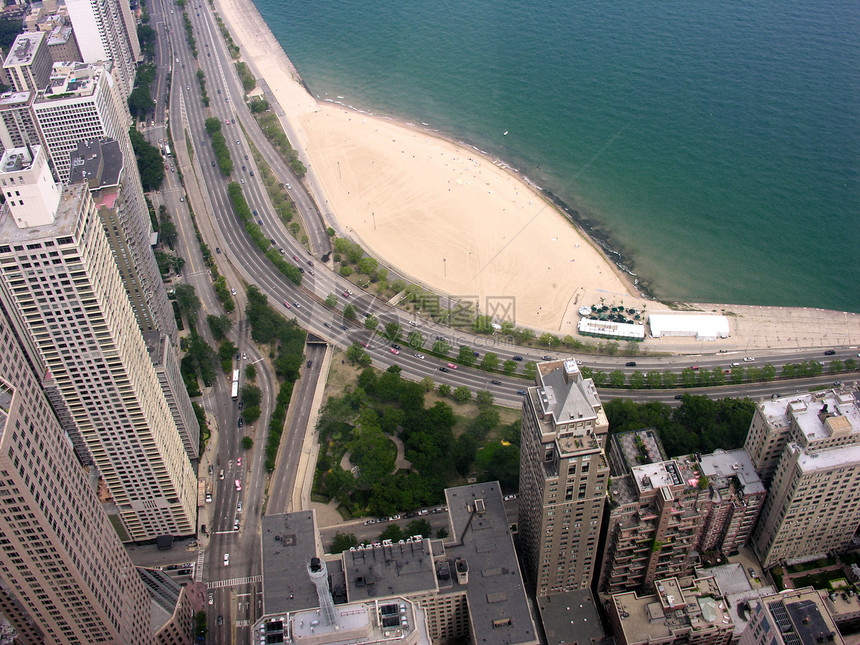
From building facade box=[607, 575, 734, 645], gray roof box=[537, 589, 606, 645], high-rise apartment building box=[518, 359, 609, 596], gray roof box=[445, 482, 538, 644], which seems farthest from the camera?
gray roof box=[537, 589, 606, 645]

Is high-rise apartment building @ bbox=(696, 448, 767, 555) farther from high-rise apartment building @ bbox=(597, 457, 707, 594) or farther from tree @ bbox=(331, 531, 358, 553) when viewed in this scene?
tree @ bbox=(331, 531, 358, 553)

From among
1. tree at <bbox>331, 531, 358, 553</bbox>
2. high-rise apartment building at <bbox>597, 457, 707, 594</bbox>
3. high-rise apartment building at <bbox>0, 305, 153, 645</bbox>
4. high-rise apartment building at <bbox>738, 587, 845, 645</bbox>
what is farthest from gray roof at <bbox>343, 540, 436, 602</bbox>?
high-rise apartment building at <bbox>738, 587, 845, 645</bbox>

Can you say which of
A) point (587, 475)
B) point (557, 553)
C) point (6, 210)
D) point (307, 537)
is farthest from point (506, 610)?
point (6, 210)

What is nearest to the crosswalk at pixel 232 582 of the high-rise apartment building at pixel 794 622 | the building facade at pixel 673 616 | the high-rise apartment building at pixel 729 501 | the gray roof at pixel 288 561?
the gray roof at pixel 288 561

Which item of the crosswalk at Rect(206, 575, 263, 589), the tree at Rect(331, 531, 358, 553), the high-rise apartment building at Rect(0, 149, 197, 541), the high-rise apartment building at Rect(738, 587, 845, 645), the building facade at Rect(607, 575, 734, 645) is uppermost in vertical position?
the high-rise apartment building at Rect(0, 149, 197, 541)

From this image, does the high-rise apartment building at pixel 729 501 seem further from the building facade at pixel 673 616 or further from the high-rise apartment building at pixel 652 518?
the building facade at pixel 673 616

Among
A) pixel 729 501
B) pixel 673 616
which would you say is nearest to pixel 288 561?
pixel 673 616

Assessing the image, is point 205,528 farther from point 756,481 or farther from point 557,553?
point 756,481
